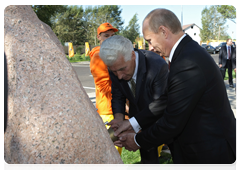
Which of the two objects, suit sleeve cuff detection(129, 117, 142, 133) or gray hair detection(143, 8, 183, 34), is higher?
gray hair detection(143, 8, 183, 34)

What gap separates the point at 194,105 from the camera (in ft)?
5.78

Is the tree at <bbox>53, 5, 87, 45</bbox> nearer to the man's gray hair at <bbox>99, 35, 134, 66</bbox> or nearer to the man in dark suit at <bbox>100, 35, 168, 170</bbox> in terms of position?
the man in dark suit at <bbox>100, 35, 168, 170</bbox>

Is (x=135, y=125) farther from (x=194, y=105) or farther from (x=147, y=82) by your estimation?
(x=194, y=105)

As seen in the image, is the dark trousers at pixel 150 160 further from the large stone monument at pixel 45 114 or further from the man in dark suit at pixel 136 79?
the large stone monument at pixel 45 114

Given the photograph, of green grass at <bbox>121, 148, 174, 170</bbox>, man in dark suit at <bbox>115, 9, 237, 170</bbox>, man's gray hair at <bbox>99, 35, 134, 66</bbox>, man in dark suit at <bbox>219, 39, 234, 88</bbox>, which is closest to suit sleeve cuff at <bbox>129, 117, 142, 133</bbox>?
man in dark suit at <bbox>115, 9, 237, 170</bbox>

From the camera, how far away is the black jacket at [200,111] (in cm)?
173

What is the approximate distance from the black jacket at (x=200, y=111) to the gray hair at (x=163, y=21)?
16 centimetres

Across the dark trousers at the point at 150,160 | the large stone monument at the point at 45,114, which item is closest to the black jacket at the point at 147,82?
the dark trousers at the point at 150,160

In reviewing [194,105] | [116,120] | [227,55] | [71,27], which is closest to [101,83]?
[116,120]

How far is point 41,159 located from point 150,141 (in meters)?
1.19

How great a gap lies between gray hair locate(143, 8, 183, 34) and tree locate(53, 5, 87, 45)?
166 feet

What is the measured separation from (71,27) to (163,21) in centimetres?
5337

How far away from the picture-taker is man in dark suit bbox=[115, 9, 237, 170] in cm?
174

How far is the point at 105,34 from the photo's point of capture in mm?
4215
